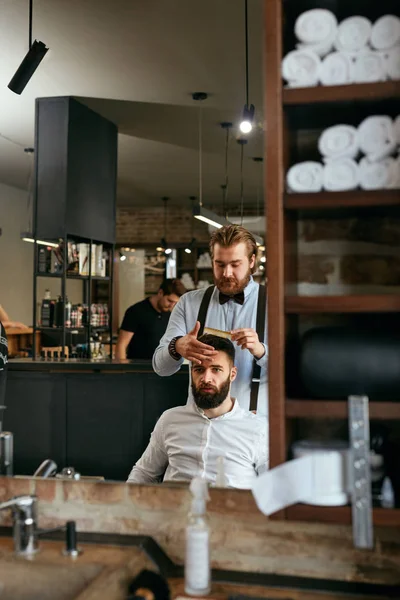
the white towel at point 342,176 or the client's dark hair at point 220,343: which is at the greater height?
the white towel at point 342,176

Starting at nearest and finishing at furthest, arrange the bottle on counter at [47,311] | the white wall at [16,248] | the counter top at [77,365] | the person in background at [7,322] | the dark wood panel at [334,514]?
the dark wood panel at [334,514]
the counter top at [77,365]
the person in background at [7,322]
the bottle on counter at [47,311]
the white wall at [16,248]

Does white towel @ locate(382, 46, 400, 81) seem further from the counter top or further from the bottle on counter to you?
the bottle on counter

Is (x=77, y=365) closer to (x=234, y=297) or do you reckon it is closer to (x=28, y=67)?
(x=234, y=297)

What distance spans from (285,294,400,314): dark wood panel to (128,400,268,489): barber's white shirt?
45cm

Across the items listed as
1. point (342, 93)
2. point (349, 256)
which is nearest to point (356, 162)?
point (342, 93)

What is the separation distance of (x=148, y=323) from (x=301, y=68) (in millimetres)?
966

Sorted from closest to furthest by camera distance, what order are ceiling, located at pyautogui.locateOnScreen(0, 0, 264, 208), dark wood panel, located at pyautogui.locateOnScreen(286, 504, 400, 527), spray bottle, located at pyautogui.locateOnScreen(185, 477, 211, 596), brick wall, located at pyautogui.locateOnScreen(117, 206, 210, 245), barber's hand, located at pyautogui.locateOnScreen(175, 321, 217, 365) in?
1. dark wood panel, located at pyautogui.locateOnScreen(286, 504, 400, 527)
2. spray bottle, located at pyautogui.locateOnScreen(185, 477, 211, 596)
3. barber's hand, located at pyautogui.locateOnScreen(175, 321, 217, 365)
4. ceiling, located at pyautogui.locateOnScreen(0, 0, 264, 208)
5. brick wall, located at pyautogui.locateOnScreen(117, 206, 210, 245)

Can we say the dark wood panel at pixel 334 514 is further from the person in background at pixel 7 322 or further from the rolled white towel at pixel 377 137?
the person in background at pixel 7 322

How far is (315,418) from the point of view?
5.14ft

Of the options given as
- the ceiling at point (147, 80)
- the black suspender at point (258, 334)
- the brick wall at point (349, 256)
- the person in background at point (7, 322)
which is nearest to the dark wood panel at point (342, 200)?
the brick wall at point (349, 256)

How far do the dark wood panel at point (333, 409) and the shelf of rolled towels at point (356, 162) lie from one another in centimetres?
47

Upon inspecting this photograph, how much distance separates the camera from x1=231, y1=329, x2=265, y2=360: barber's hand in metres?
1.75

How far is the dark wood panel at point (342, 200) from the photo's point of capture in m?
1.33

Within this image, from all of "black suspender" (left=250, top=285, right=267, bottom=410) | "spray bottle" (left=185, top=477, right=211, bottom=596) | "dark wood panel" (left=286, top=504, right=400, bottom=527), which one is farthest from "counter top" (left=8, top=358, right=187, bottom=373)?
"dark wood panel" (left=286, top=504, right=400, bottom=527)
